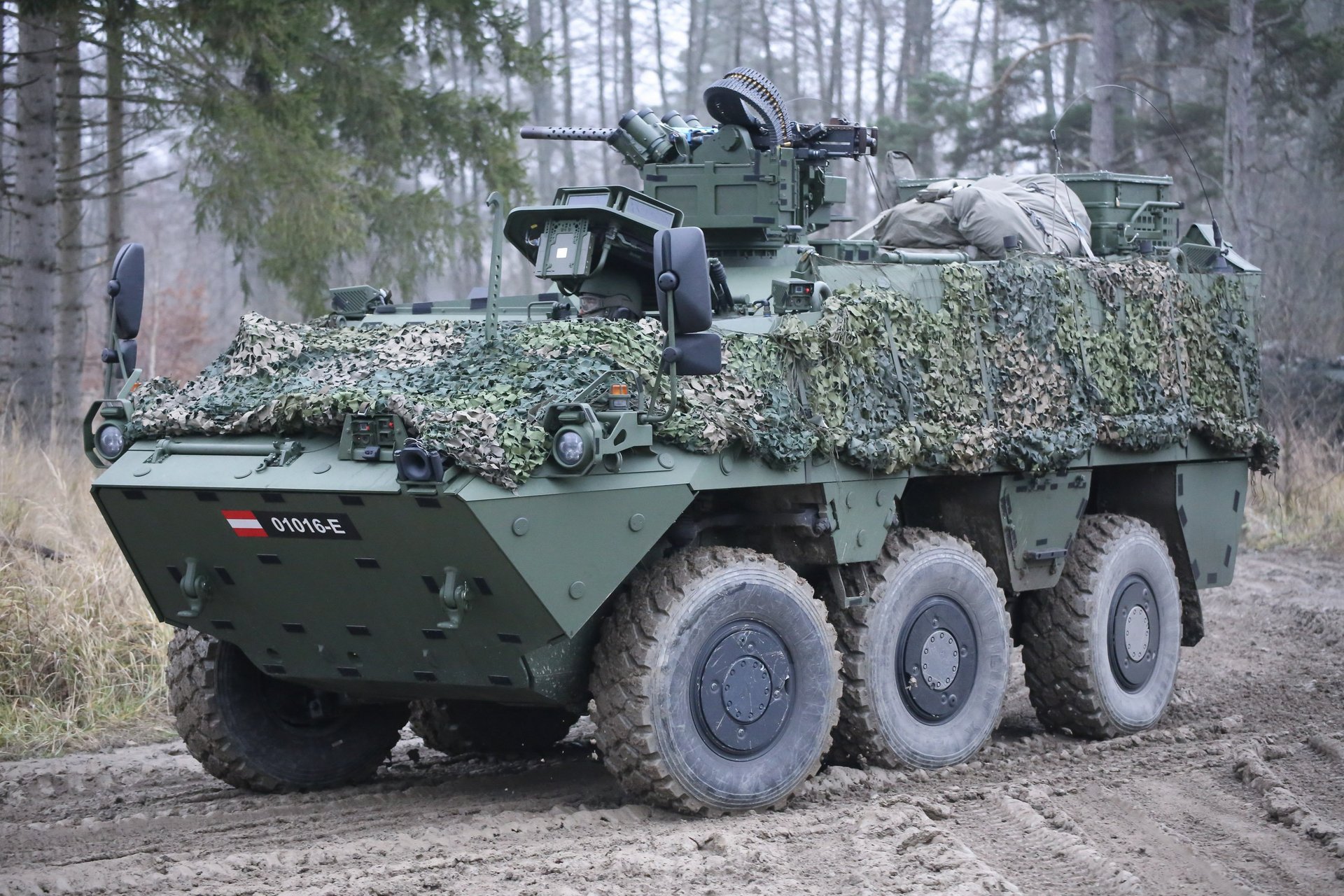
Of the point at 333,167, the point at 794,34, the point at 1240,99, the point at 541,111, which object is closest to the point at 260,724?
the point at 333,167

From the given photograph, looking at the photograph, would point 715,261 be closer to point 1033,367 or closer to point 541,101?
point 1033,367

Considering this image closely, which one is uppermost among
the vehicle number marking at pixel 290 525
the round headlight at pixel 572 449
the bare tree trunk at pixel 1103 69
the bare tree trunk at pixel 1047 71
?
the bare tree trunk at pixel 1047 71

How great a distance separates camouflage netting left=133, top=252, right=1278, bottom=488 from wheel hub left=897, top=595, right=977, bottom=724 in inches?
24.8

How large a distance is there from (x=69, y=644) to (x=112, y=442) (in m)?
2.84

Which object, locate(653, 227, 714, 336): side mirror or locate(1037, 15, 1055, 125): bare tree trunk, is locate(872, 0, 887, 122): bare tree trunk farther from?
locate(653, 227, 714, 336): side mirror

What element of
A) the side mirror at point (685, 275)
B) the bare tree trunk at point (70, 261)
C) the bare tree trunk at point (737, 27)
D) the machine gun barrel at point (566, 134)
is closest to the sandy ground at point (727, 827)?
the side mirror at point (685, 275)

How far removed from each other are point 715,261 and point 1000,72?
1827 cm

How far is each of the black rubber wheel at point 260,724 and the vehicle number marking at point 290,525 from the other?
118 cm

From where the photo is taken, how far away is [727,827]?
18.7 feet

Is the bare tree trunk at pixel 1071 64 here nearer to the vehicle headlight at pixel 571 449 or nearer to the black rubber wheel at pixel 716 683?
the black rubber wheel at pixel 716 683

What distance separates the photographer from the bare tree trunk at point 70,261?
12820mm

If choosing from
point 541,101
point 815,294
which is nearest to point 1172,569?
point 815,294

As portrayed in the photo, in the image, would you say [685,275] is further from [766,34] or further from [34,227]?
[766,34]

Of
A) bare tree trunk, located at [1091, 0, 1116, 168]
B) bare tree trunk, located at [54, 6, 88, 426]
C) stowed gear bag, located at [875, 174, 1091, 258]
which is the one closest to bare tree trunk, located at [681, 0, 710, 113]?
bare tree trunk, located at [1091, 0, 1116, 168]
